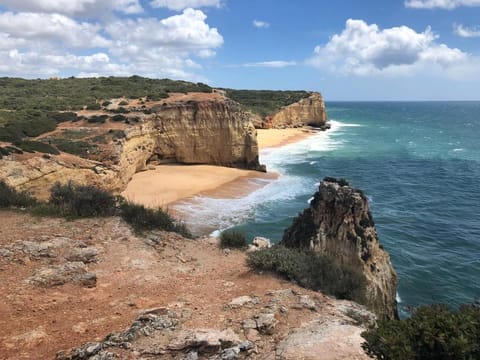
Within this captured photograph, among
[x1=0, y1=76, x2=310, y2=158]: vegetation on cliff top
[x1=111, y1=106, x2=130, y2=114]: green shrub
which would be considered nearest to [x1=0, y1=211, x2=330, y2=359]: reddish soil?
[x1=0, y1=76, x2=310, y2=158]: vegetation on cliff top

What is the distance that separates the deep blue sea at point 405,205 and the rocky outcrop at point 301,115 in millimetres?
19741

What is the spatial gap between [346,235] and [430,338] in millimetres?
9499

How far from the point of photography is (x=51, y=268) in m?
9.80

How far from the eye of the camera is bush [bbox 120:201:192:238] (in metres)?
13.1

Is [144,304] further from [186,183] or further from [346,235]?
[186,183]

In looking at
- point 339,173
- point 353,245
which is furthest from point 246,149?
point 353,245

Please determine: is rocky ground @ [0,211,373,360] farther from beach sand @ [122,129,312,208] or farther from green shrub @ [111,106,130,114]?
green shrub @ [111,106,130,114]

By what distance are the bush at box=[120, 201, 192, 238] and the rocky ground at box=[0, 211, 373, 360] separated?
0.59 metres

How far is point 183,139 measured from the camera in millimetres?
37406

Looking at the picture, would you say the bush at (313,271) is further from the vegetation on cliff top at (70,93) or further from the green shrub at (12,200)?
the vegetation on cliff top at (70,93)

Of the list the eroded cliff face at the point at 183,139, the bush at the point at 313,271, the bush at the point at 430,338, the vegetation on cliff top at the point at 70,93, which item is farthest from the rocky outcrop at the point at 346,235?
→ the vegetation on cliff top at the point at 70,93

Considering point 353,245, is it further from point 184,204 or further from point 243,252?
point 184,204

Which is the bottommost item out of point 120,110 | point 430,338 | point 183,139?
point 430,338

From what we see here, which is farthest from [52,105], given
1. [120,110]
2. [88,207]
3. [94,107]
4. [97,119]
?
[88,207]
